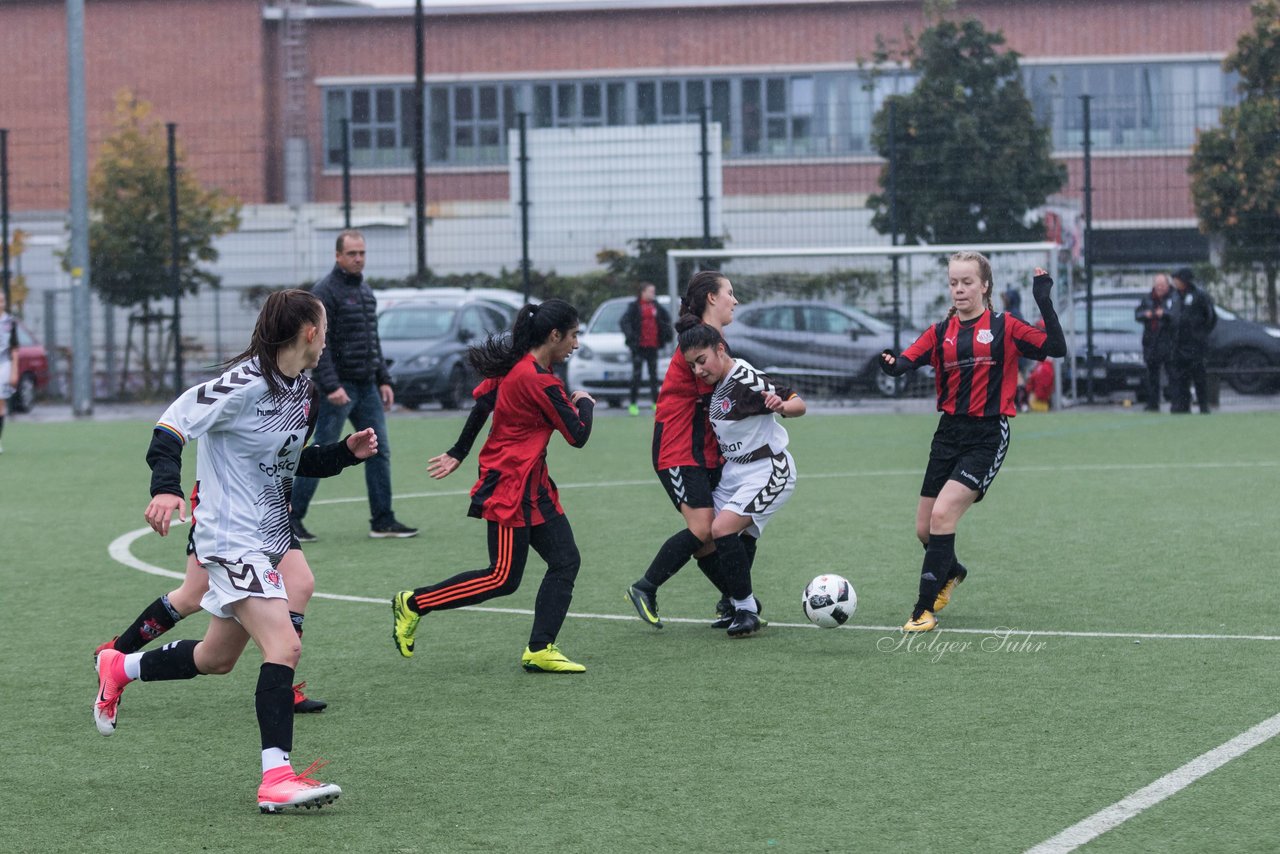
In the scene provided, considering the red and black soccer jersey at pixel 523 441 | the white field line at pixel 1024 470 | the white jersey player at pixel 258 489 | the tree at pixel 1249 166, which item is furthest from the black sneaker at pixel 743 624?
the tree at pixel 1249 166

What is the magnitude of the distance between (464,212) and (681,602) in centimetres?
1887

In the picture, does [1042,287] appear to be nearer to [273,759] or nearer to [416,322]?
[273,759]

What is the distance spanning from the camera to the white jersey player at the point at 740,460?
24.0 feet

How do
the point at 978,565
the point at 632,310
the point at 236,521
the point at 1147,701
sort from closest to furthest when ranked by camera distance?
the point at 236,521 < the point at 1147,701 < the point at 978,565 < the point at 632,310

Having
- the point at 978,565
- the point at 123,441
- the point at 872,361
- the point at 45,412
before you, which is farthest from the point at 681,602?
the point at 45,412

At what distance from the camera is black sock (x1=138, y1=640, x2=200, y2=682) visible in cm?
554

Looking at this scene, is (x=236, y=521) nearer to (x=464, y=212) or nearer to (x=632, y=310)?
(x=632, y=310)

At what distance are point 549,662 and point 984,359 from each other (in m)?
2.33

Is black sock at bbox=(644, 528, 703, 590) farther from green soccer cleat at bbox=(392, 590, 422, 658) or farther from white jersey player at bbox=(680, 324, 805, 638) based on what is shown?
green soccer cleat at bbox=(392, 590, 422, 658)

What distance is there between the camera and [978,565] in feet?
31.0

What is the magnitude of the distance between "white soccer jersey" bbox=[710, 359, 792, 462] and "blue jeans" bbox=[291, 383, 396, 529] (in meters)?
3.65

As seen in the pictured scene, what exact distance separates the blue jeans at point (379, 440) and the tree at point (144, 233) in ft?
49.8

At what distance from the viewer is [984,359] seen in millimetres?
7562

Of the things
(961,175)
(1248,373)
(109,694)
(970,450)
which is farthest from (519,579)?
(1248,373)
